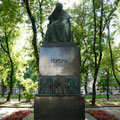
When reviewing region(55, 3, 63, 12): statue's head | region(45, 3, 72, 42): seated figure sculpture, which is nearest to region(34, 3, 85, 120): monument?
region(45, 3, 72, 42): seated figure sculpture

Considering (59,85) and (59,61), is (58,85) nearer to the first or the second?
(59,85)

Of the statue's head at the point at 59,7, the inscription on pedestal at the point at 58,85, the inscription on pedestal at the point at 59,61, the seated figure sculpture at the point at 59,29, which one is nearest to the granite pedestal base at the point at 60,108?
the inscription on pedestal at the point at 58,85

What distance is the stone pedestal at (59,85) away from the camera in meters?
6.71

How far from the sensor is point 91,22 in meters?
18.8

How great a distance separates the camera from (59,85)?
7.16 m

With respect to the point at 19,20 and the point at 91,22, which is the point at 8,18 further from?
the point at 91,22

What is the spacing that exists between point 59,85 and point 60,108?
3.27 feet

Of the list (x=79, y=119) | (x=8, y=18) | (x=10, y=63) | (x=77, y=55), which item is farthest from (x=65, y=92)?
(x=10, y=63)

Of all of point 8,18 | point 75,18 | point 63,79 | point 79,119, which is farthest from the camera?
point 75,18

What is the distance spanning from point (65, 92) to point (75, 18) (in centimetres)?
1757

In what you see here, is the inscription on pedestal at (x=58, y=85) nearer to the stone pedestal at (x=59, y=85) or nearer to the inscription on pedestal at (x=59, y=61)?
the stone pedestal at (x=59, y=85)

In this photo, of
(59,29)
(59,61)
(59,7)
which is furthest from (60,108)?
(59,7)

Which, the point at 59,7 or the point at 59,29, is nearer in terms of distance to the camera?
the point at 59,29

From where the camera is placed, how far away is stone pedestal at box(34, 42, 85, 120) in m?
6.71
